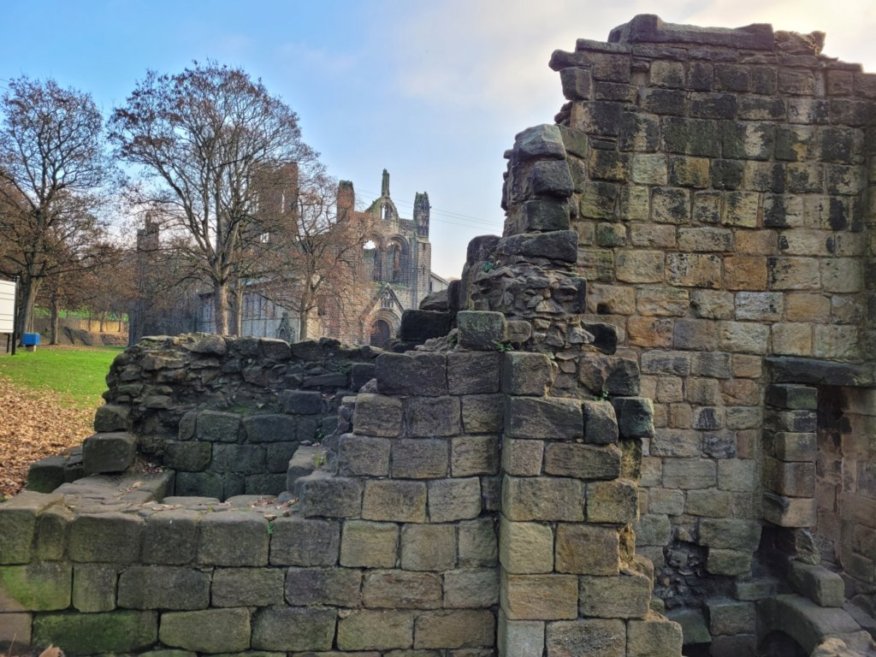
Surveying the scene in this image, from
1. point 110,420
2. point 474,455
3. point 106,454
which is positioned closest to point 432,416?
point 474,455

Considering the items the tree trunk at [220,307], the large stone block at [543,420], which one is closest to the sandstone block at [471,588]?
the large stone block at [543,420]

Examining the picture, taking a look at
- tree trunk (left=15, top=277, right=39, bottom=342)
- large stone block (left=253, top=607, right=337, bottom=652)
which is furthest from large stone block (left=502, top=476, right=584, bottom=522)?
tree trunk (left=15, top=277, right=39, bottom=342)

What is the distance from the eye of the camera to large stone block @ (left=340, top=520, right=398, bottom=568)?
4.29m

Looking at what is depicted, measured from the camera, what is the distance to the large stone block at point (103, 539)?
164 inches

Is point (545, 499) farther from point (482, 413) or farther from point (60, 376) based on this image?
point (60, 376)

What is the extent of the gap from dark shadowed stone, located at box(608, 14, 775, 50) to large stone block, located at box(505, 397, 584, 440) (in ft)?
15.4

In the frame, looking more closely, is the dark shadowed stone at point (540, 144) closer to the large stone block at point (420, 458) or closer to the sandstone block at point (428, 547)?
the large stone block at point (420, 458)

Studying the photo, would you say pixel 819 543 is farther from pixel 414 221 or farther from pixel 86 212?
pixel 414 221

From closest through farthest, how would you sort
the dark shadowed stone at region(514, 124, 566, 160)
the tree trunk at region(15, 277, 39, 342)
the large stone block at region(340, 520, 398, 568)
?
1. the large stone block at region(340, 520, 398, 568)
2. the dark shadowed stone at region(514, 124, 566, 160)
3. the tree trunk at region(15, 277, 39, 342)

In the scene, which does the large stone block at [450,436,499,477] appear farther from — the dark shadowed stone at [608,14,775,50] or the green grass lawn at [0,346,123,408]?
the green grass lawn at [0,346,123,408]

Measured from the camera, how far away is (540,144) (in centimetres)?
515

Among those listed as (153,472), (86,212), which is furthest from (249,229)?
(153,472)

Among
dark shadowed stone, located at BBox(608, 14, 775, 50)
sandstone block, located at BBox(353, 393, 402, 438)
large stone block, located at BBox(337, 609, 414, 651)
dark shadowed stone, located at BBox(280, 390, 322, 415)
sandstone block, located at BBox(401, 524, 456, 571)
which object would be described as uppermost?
dark shadowed stone, located at BBox(608, 14, 775, 50)

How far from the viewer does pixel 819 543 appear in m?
6.97
